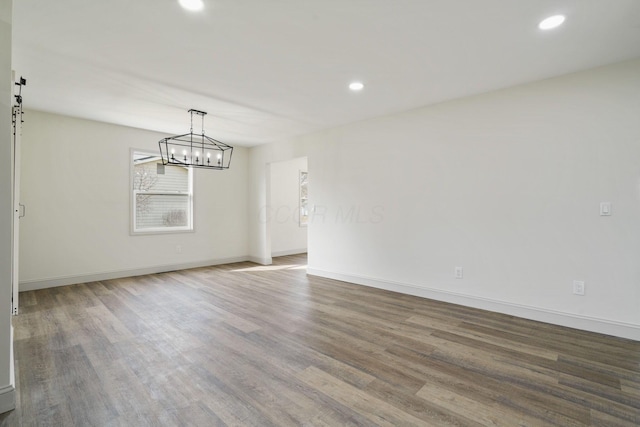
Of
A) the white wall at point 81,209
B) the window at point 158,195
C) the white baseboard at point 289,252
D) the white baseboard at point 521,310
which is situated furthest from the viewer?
the white baseboard at point 289,252

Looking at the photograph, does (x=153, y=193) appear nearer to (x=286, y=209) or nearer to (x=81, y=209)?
(x=81, y=209)

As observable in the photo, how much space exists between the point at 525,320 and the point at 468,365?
1.41 meters

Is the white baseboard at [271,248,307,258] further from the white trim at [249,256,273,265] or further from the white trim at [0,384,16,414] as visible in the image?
the white trim at [0,384,16,414]

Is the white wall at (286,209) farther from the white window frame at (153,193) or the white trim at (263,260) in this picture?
the white window frame at (153,193)

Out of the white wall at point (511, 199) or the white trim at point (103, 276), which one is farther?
the white trim at point (103, 276)

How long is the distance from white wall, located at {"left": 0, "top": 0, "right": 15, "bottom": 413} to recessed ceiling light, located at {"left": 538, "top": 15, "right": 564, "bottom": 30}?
3495 millimetres

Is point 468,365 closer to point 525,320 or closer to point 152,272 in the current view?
point 525,320

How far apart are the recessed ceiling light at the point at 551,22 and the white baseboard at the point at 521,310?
8.79ft

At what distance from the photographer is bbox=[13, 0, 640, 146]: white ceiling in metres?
2.14

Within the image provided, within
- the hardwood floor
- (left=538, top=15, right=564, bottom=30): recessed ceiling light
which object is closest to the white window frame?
the hardwood floor

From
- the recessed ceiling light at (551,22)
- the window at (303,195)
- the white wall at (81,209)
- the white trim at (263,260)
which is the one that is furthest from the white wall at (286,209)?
the recessed ceiling light at (551,22)

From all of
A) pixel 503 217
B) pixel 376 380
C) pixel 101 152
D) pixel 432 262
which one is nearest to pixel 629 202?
pixel 503 217

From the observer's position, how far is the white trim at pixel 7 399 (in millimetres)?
1830

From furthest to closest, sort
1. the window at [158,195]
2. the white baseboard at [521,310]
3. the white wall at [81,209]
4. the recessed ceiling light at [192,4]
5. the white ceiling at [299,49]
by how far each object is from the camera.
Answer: the window at [158,195]
the white wall at [81,209]
the white baseboard at [521,310]
the white ceiling at [299,49]
the recessed ceiling light at [192,4]
